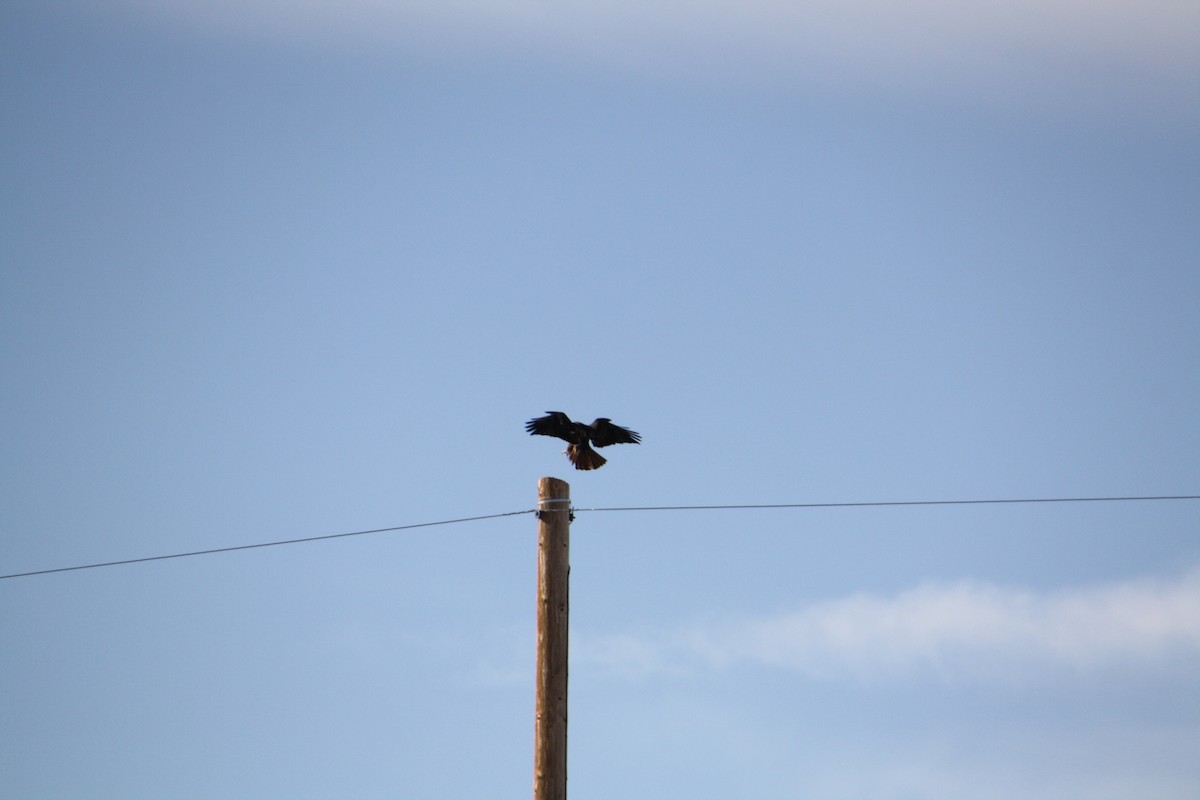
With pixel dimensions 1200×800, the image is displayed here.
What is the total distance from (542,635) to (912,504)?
14.4ft

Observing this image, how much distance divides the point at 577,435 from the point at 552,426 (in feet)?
0.70

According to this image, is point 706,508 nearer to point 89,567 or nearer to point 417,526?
point 417,526

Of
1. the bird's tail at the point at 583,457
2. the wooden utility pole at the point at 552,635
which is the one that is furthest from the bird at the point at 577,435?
the wooden utility pole at the point at 552,635

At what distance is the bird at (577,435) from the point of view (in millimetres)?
11398

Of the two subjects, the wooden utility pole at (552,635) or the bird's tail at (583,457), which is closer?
the wooden utility pole at (552,635)

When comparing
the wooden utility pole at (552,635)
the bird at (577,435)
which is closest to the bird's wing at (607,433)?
the bird at (577,435)

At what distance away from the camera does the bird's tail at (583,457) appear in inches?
450

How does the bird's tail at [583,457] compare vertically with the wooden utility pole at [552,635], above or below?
above

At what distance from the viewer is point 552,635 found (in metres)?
9.64

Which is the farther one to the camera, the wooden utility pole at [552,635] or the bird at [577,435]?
the bird at [577,435]

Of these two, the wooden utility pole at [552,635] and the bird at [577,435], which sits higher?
the bird at [577,435]

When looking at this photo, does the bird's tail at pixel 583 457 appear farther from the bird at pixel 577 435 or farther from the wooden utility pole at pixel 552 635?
the wooden utility pole at pixel 552 635

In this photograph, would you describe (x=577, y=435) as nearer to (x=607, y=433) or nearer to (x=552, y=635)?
(x=607, y=433)

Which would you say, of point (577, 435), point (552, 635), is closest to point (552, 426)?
point (577, 435)
